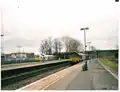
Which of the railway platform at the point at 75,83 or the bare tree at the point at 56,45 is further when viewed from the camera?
the bare tree at the point at 56,45

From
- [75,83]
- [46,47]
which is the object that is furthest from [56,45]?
[75,83]

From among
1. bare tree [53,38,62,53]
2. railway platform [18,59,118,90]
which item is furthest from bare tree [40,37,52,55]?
railway platform [18,59,118,90]

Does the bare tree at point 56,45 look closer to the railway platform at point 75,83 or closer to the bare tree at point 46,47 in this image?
the bare tree at point 46,47

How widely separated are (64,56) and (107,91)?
346 feet

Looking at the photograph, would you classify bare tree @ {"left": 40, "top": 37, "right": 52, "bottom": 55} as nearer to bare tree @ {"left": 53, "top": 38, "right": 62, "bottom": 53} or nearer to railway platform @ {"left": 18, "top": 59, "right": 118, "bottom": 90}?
bare tree @ {"left": 53, "top": 38, "right": 62, "bottom": 53}

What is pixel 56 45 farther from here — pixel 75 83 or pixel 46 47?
pixel 75 83

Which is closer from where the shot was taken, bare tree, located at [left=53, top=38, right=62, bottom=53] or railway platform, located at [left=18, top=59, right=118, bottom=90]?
railway platform, located at [left=18, top=59, right=118, bottom=90]

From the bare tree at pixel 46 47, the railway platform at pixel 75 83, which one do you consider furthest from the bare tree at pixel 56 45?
the railway platform at pixel 75 83

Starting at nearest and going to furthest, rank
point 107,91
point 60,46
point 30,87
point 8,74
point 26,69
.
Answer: point 107,91, point 30,87, point 8,74, point 26,69, point 60,46

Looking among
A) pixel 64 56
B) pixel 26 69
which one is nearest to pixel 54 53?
pixel 64 56

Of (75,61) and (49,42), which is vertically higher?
(49,42)

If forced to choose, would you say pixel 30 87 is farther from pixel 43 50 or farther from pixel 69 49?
pixel 69 49

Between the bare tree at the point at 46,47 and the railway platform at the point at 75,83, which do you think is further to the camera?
the bare tree at the point at 46,47

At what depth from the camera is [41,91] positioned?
1293 cm
